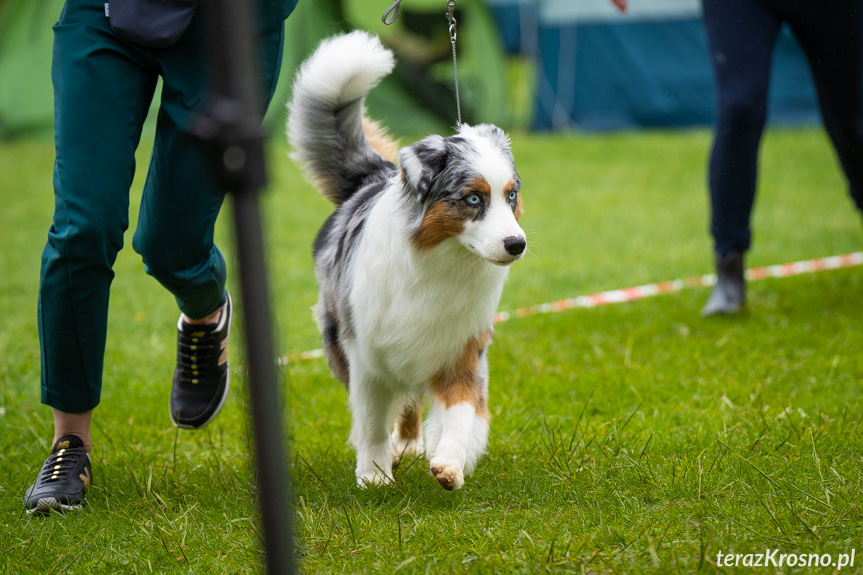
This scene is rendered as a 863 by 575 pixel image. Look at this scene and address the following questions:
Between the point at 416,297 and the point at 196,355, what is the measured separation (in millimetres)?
1042

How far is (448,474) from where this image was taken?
2600mm

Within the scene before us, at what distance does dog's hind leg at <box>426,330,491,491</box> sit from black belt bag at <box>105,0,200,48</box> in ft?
4.25

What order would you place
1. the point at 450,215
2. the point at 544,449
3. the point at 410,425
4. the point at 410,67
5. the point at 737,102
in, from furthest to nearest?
the point at 410,67 → the point at 737,102 → the point at 410,425 → the point at 544,449 → the point at 450,215

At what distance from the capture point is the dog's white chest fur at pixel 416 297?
2.78 metres

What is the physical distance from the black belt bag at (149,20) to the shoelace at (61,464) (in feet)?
4.25

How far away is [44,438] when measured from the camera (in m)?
3.47

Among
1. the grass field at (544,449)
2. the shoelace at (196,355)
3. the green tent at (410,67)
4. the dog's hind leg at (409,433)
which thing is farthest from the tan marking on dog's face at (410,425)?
the green tent at (410,67)

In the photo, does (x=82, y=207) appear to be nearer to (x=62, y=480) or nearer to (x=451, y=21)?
(x=62, y=480)

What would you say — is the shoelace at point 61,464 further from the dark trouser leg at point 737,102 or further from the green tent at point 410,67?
the green tent at point 410,67

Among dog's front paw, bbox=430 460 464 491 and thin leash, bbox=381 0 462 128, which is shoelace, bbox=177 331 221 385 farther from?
thin leash, bbox=381 0 462 128

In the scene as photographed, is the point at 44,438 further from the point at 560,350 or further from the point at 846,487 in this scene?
the point at 846,487

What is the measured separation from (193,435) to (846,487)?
2407mm

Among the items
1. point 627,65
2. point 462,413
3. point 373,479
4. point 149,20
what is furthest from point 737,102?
point 627,65

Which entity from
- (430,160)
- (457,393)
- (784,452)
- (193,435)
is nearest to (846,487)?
(784,452)
